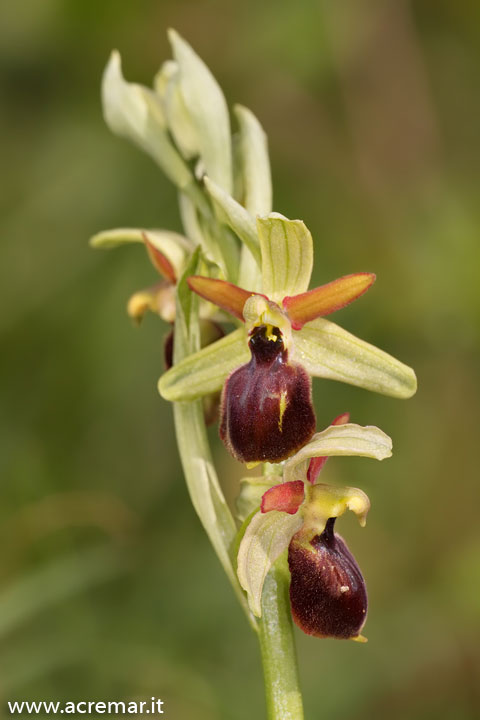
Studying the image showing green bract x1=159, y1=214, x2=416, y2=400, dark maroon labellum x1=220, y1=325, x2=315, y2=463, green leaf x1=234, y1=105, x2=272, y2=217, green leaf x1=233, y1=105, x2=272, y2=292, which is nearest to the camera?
dark maroon labellum x1=220, y1=325, x2=315, y2=463

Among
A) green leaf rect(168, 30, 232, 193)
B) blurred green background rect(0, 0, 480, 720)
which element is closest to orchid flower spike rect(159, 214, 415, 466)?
green leaf rect(168, 30, 232, 193)

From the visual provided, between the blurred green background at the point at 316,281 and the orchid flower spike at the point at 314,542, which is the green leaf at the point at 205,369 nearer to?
the orchid flower spike at the point at 314,542

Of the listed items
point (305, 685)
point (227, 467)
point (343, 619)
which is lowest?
point (343, 619)

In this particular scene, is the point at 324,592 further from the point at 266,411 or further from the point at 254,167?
the point at 254,167

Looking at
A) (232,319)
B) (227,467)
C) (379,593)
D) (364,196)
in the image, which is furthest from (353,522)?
(232,319)

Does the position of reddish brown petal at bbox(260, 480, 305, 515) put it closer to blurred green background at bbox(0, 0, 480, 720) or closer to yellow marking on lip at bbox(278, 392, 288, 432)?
yellow marking on lip at bbox(278, 392, 288, 432)

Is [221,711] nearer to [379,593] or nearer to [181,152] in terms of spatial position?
[379,593]

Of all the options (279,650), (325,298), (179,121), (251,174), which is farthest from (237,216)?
(279,650)
